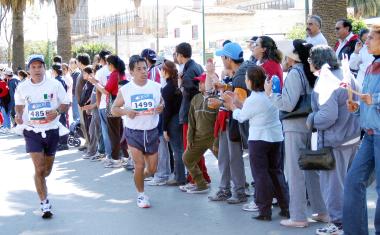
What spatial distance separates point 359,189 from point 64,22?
16.9 meters

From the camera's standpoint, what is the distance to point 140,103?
7738 millimetres

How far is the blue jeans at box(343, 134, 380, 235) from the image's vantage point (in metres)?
5.28

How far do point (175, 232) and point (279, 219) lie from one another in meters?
1.24

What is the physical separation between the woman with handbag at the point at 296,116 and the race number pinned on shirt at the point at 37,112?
110 inches

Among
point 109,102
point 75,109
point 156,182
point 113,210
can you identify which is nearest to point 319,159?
point 113,210

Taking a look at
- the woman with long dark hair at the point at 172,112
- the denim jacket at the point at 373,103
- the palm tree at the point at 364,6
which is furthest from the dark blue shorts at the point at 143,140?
the palm tree at the point at 364,6

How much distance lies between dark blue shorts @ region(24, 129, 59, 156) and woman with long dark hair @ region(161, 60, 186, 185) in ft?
6.61

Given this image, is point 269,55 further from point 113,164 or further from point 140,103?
point 113,164

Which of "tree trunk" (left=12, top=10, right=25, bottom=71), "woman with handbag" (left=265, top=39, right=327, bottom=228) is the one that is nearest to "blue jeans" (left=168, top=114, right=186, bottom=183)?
"woman with handbag" (left=265, top=39, right=327, bottom=228)

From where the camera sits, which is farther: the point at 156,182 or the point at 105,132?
the point at 105,132

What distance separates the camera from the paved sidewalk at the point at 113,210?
673 cm

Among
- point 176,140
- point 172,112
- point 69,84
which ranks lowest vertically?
point 176,140

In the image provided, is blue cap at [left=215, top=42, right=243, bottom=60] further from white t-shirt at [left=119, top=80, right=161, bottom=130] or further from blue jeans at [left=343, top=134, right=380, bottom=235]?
blue jeans at [left=343, top=134, right=380, bottom=235]

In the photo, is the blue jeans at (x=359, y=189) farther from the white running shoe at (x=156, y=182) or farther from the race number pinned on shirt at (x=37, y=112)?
the white running shoe at (x=156, y=182)
